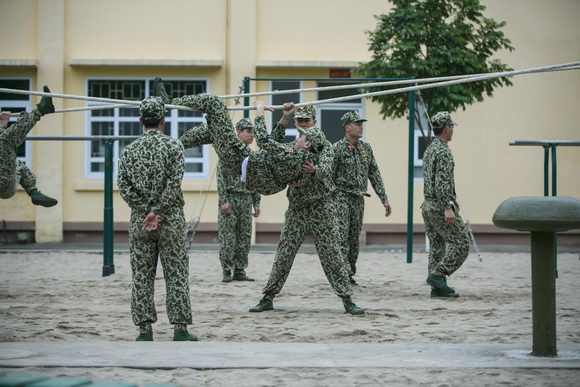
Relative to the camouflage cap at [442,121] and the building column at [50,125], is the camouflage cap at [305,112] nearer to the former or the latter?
the camouflage cap at [442,121]

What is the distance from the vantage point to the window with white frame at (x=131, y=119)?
18875 mm

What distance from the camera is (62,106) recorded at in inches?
747

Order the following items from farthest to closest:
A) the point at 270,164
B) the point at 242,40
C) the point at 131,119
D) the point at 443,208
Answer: the point at 131,119, the point at 242,40, the point at 443,208, the point at 270,164

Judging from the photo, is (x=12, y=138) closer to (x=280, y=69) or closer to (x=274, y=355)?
(x=274, y=355)

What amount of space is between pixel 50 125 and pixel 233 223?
27.3ft

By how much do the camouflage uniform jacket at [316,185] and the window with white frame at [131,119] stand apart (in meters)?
10.4

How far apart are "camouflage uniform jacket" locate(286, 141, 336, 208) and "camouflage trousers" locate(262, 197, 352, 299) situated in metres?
0.07

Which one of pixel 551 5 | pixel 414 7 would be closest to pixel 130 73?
pixel 414 7

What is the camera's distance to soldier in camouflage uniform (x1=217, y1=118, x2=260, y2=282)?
11.7m

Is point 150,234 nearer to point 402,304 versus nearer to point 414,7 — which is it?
point 402,304

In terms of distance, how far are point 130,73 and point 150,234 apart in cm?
1211

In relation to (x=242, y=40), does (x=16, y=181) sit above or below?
below

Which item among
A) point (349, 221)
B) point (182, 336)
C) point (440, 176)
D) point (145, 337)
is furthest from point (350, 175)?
point (145, 337)

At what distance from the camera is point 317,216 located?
862 centimetres
